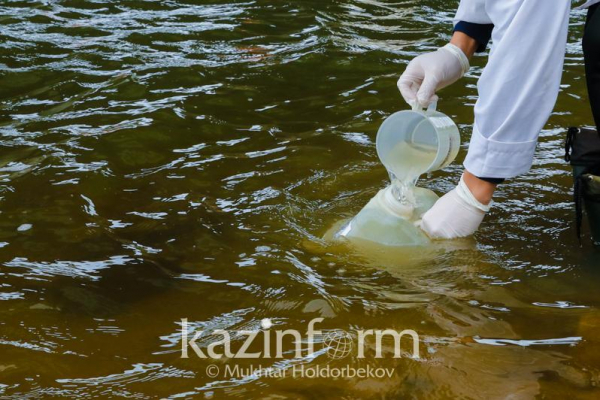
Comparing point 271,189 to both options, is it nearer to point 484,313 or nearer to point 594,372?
point 484,313

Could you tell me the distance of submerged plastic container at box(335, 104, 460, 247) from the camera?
2.91 m

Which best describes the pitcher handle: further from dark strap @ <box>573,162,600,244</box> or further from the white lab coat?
dark strap @ <box>573,162,600,244</box>

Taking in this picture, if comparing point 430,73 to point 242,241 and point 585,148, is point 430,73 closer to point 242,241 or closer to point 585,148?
point 585,148

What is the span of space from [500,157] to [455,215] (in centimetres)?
28

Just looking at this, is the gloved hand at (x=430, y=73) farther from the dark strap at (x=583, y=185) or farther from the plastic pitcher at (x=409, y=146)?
the dark strap at (x=583, y=185)

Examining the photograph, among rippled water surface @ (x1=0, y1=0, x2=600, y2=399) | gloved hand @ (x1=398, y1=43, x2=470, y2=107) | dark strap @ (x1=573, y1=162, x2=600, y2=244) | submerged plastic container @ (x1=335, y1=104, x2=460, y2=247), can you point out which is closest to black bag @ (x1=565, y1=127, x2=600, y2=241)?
dark strap @ (x1=573, y1=162, x2=600, y2=244)

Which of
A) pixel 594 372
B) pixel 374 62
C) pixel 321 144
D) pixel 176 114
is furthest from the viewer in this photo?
pixel 374 62

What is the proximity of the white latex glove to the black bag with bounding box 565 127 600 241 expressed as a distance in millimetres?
315

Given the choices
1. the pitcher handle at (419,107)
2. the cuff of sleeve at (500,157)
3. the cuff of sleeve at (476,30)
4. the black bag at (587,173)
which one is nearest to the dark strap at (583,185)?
the black bag at (587,173)

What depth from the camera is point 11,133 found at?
13.6 feet

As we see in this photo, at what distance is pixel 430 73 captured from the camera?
2.97 m

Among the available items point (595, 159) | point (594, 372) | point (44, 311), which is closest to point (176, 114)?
point (44, 311)

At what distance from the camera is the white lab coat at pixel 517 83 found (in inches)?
99.8

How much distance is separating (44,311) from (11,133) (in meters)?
1.90
